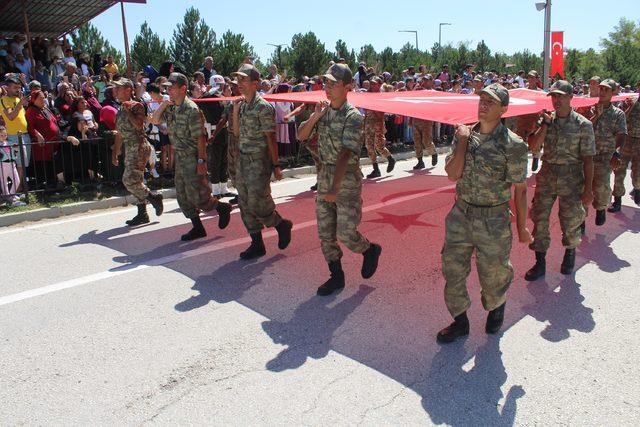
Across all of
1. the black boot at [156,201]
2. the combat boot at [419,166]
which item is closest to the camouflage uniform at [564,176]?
the black boot at [156,201]

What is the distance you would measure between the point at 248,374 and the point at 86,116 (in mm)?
7231

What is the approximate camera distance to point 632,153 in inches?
319

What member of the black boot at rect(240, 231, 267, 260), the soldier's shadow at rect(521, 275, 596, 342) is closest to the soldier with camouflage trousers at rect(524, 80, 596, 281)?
the soldier's shadow at rect(521, 275, 596, 342)

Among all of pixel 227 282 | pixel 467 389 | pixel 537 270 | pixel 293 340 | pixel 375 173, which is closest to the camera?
pixel 467 389

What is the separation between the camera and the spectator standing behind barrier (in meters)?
8.44

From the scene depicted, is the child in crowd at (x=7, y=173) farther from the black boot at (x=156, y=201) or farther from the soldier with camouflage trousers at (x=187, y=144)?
the soldier with camouflage trousers at (x=187, y=144)

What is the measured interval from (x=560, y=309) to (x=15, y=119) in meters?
7.85

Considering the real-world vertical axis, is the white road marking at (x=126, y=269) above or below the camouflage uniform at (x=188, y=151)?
below

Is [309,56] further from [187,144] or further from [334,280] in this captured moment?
[334,280]

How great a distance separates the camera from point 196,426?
3.08 metres

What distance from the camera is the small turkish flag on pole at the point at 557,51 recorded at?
18.0m

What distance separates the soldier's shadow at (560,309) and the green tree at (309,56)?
32.2 m

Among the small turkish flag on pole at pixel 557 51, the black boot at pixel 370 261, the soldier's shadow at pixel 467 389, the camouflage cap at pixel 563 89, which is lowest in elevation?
the soldier's shadow at pixel 467 389

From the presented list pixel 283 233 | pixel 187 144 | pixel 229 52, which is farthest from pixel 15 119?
pixel 229 52
